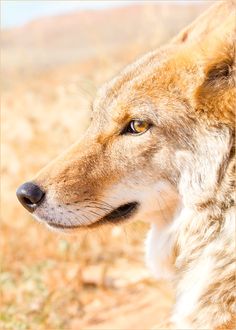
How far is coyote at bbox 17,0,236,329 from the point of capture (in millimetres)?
3734

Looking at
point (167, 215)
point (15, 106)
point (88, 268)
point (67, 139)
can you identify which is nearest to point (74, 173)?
point (167, 215)

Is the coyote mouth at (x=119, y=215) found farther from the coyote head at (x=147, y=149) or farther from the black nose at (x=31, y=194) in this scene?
the black nose at (x=31, y=194)

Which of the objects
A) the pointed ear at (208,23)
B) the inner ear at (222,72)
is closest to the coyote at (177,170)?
the inner ear at (222,72)

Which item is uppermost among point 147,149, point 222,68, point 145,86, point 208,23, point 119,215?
point 208,23

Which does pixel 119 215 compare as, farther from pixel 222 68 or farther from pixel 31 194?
pixel 222 68

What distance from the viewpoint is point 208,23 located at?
4383mm

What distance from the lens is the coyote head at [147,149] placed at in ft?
12.5

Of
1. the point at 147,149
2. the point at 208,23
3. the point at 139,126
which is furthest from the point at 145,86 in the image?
the point at 208,23

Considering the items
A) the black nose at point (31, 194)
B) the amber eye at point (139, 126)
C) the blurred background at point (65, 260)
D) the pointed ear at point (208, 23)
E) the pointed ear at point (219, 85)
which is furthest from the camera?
the blurred background at point (65, 260)

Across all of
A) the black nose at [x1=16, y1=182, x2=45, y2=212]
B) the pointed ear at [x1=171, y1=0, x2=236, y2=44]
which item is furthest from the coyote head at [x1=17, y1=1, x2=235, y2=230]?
the pointed ear at [x1=171, y1=0, x2=236, y2=44]

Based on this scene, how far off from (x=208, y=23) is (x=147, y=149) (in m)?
0.98

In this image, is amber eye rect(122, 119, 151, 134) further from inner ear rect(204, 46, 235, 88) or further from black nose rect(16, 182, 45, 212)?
black nose rect(16, 182, 45, 212)

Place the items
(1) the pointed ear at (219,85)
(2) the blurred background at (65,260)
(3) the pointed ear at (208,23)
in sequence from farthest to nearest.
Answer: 1. (2) the blurred background at (65,260)
2. (3) the pointed ear at (208,23)
3. (1) the pointed ear at (219,85)

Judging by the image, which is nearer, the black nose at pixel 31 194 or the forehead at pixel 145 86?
the black nose at pixel 31 194
